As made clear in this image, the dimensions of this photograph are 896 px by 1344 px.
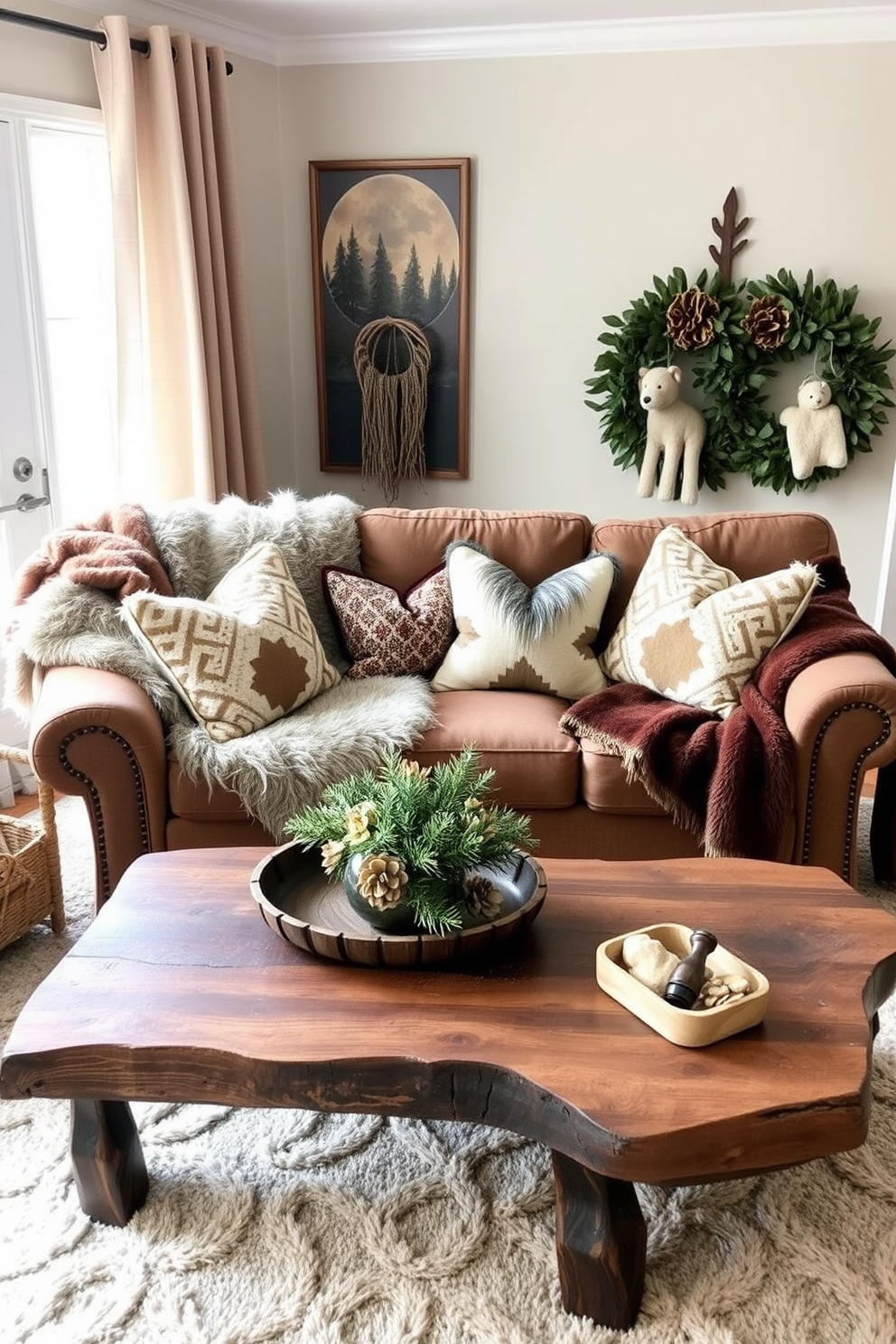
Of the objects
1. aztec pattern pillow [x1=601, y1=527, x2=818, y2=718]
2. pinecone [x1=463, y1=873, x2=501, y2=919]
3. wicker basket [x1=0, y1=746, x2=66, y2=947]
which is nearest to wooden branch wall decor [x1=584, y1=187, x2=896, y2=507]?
aztec pattern pillow [x1=601, y1=527, x2=818, y2=718]

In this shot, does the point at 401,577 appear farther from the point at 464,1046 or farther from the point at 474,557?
the point at 464,1046

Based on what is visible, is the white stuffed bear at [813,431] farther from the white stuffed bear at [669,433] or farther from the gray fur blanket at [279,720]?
the gray fur blanket at [279,720]

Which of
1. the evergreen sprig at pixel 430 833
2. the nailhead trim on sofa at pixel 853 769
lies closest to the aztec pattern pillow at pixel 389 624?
the nailhead trim on sofa at pixel 853 769

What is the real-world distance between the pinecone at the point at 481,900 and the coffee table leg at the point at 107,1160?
24.9 inches

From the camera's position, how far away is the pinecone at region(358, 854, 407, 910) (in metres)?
1.76

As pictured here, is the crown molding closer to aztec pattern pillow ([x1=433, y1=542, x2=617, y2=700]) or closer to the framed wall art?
the framed wall art

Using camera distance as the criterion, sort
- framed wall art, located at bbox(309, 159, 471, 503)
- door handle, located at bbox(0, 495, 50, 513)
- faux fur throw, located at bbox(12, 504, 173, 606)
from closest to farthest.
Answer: faux fur throw, located at bbox(12, 504, 173, 606) < door handle, located at bbox(0, 495, 50, 513) < framed wall art, located at bbox(309, 159, 471, 503)

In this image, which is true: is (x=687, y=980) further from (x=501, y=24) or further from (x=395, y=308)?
(x=501, y=24)

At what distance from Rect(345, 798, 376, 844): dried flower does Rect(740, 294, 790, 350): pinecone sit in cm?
293

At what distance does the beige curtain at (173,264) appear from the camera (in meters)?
3.61

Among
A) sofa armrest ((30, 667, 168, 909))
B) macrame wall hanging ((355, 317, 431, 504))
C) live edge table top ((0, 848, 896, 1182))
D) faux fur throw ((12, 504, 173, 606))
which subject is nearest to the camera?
live edge table top ((0, 848, 896, 1182))

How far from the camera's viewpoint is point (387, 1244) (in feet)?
6.10

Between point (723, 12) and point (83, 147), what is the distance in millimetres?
2159

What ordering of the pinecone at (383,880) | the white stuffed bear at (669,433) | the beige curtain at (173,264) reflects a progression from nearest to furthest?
1. the pinecone at (383,880)
2. the beige curtain at (173,264)
3. the white stuffed bear at (669,433)
